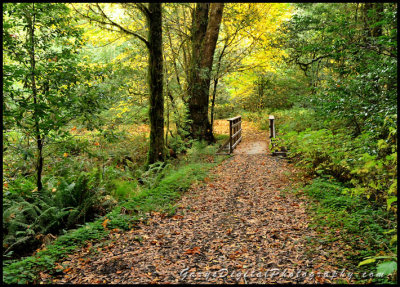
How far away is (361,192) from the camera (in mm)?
3576

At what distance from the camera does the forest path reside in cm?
293

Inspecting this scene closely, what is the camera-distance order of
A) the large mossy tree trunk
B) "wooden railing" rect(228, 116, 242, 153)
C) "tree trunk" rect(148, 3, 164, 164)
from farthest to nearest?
the large mossy tree trunk < "wooden railing" rect(228, 116, 242, 153) < "tree trunk" rect(148, 3, 164, 164)

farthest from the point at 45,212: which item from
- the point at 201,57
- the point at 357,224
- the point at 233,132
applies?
the point at 201,57

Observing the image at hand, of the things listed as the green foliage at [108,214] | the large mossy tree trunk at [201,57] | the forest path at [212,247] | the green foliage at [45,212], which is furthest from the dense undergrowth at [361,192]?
the large mossy tree trunk at [201,57]

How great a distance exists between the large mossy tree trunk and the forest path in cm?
618

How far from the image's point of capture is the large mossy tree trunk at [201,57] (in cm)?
1135

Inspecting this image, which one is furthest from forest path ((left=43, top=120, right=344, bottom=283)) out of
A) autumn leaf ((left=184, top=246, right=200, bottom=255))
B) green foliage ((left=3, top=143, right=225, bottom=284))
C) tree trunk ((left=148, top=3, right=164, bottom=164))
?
tree trunk ((left=148, top=3, right=164, bottom=164))

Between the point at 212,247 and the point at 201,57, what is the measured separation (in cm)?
963

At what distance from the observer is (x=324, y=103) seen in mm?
5438

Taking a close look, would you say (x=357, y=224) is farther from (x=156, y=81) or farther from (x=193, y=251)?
(x=156, y=81)

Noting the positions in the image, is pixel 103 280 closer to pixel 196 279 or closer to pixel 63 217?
pixel 196 279

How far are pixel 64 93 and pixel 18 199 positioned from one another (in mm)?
2025

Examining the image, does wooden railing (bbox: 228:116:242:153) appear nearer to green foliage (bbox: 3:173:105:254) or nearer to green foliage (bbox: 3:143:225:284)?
green foliage (bbox: 3:143:225:284)

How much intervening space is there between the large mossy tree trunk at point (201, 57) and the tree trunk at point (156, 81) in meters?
3.80
